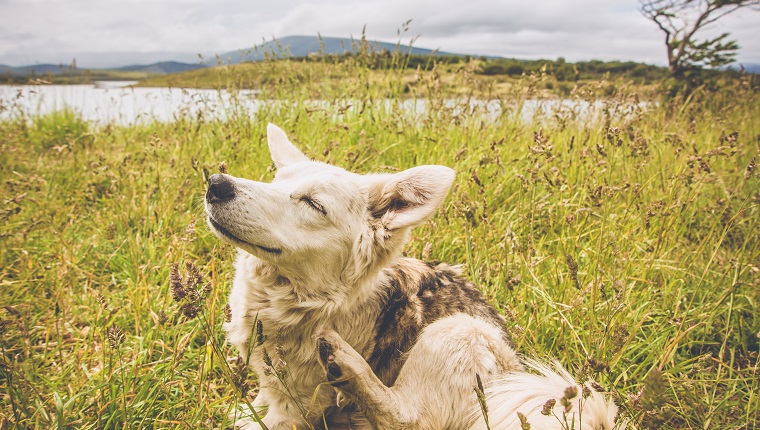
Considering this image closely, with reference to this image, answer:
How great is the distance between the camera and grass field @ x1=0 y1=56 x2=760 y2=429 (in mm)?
1760

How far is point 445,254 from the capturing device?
303 centimetres

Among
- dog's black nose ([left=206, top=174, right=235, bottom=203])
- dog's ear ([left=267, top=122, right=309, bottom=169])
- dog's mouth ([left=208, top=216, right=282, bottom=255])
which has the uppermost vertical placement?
dog's ear ([left=267, top=122, right=309, bottom=169])

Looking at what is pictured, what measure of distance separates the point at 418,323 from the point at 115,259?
90.2 inches

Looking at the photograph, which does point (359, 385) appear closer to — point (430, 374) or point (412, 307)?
point (430, 374)

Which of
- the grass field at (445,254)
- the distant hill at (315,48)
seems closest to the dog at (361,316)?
the grass field at (445,254)

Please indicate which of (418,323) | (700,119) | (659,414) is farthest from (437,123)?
(700,119)

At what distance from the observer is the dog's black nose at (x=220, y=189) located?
1711 mm

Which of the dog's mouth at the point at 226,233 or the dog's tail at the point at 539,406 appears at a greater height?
the dog's mouth at the point at 226,233

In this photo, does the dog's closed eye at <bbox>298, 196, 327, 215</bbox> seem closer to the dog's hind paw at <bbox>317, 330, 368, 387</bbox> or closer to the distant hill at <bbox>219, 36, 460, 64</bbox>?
the dog's hind paw at <bbox>317, 330, 368, 387</bbox>

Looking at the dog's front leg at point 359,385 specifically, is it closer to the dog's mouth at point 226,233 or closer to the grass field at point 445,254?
the grass field at point 445,254

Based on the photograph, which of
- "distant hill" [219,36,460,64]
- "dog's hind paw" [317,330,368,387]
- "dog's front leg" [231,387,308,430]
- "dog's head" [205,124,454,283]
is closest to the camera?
"dog's hind paw" [317,330,368,387]

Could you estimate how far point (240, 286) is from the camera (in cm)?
211

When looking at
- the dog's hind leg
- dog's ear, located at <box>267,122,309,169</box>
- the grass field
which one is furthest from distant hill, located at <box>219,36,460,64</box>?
the dog's hind leg

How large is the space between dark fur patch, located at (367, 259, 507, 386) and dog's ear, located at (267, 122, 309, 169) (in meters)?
0.93
